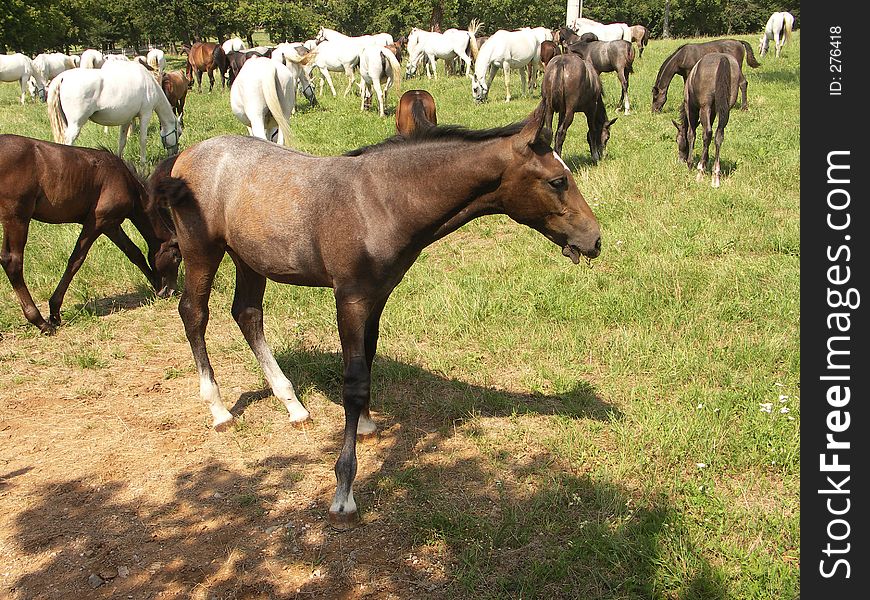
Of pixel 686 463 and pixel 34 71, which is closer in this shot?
pixel 686 463

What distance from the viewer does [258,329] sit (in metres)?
4.91

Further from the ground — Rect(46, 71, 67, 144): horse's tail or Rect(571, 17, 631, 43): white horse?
Rect(571, 17, 631, 43): white horse

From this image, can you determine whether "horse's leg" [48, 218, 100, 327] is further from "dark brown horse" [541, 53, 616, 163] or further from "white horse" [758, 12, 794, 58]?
"white horse" [758, 12, 794, 58]

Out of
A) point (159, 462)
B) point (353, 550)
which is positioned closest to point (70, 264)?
point (159, 462)

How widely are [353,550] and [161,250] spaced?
4828 mm

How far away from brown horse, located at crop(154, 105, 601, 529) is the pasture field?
1.90ft

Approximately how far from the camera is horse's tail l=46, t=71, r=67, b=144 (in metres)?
11.0

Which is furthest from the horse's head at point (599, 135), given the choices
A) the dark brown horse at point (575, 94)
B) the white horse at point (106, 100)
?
the white horse at point (106, 100)

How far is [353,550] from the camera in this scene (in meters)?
3.54

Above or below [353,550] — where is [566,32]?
above

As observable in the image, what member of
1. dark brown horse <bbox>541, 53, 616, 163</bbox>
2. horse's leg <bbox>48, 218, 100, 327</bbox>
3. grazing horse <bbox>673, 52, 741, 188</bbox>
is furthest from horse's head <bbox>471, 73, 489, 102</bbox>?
horse's leg <bbox>48, 218, 100, 327</bbox>

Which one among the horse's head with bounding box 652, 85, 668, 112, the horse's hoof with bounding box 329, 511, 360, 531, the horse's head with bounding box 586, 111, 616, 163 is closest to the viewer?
the horse's hoof with bounding box 329, 511, 360, 531

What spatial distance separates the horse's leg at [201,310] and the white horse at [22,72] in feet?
78.3

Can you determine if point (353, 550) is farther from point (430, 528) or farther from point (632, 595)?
point (632, 595)
